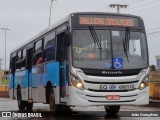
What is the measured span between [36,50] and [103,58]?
5.69 m

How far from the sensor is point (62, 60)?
15.1m

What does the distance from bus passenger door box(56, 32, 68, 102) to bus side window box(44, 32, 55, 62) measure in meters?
0.66

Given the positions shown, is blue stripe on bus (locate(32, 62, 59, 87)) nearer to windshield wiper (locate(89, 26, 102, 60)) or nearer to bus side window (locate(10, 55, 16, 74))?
windshield wiper (locate(89, 26, 102, 60))

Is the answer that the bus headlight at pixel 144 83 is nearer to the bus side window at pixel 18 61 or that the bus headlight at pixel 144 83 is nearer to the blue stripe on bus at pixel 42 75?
the blue stripe on bus at pixel 42 75

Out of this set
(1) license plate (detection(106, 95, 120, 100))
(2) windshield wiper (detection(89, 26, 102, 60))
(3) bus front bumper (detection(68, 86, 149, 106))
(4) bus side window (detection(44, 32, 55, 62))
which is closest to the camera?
(3) bus front bumper (detection(68, 86, 149, 106))

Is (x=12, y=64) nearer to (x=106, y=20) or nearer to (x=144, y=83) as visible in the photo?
→ (x=106, y=20)

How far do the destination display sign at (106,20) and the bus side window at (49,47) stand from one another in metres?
2.13

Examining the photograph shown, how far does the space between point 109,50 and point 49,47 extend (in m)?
3.33

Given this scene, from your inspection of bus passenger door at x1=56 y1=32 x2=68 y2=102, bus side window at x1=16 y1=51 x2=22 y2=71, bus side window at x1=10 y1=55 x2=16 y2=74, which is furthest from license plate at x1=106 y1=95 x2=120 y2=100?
bus side window at x1=10 y1=55 x2=16 y2=74

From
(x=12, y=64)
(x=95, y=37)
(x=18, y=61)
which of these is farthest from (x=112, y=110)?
(x=12, y=64)

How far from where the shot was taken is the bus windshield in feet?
45.8

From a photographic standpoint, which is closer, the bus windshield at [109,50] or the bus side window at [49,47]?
the bus windshield at [109,50]

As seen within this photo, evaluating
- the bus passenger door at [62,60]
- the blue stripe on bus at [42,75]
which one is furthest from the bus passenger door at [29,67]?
the bus passenger door at [62,60]

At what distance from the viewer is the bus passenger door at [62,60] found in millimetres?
14625
